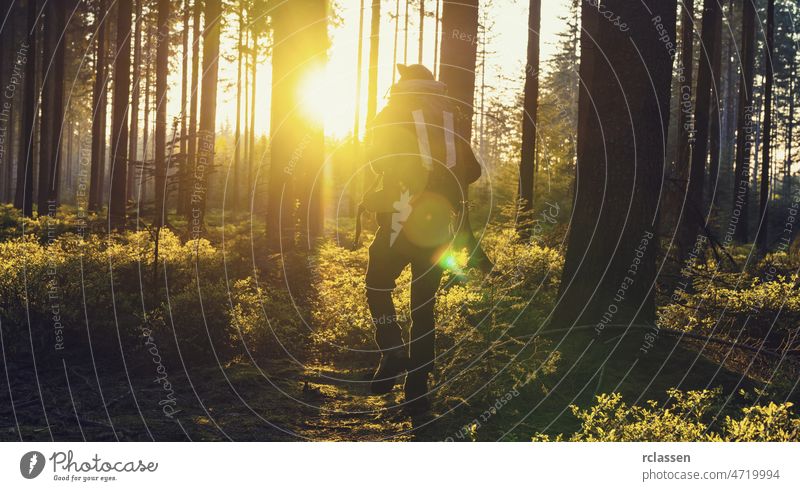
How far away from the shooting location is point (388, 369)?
6.77 metres

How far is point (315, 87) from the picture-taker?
1714 centimetres

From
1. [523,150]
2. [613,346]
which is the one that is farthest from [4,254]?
[523,150]

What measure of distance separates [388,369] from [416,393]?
0.63m

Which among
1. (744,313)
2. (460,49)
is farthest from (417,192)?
(460,49)

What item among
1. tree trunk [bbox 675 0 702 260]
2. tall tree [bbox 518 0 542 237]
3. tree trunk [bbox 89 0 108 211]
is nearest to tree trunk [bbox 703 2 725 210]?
tree trunk [bbox 675 0 702 260]

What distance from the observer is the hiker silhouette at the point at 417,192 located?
6.16 m

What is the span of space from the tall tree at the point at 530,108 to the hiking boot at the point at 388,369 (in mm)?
10758

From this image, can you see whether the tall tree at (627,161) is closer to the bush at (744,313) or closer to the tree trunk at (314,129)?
the bush at (744,313)

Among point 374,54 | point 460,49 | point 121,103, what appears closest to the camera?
point 460,49

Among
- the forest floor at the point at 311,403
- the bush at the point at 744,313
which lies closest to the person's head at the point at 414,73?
the forest floor at the point at 311,403

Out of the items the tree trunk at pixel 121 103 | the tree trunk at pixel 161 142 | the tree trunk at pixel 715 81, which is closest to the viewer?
the tree trunk at pixel 161 142

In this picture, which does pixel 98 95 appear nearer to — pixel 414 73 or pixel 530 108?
pixel 530 108

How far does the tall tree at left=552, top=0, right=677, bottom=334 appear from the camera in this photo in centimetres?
733
